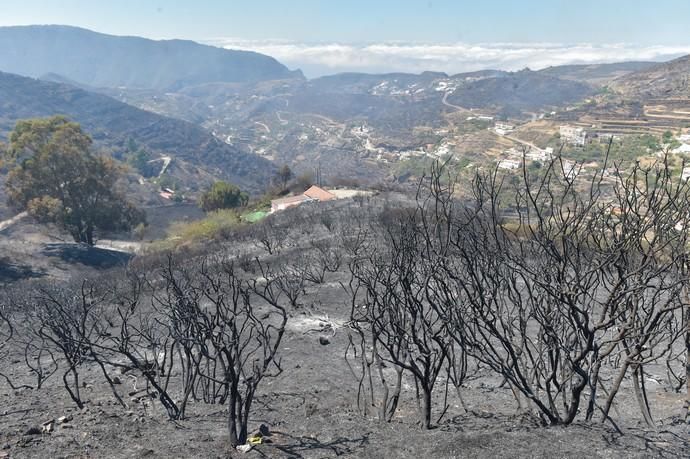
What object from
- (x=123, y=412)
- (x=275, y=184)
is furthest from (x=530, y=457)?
(x=275, y=184)

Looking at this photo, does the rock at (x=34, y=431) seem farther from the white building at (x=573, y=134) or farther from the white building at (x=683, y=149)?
the white building at (x=573, y=134)

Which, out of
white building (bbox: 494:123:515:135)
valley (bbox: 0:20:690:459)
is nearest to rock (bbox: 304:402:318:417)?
valley (bbox: 0:20:690:459)

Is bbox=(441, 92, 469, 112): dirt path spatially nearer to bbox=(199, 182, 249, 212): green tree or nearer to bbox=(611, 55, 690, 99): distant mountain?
bbox=(611, 55, 690, 99): distant mountain

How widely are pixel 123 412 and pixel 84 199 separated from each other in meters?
23.5

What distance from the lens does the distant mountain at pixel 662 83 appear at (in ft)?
219

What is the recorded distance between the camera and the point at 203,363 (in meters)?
10.3

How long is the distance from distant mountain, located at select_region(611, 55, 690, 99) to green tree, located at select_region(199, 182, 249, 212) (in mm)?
56415

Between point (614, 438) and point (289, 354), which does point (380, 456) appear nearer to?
point (614, 438)

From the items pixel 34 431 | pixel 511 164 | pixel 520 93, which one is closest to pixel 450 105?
pixel 520 93

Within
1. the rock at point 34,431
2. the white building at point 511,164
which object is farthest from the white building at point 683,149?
the rock at point 34,431

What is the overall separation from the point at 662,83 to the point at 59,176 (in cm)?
8553

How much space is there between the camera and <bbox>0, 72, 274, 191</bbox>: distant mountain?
92625 millimetres

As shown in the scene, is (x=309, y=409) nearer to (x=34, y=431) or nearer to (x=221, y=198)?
(x=34, y=431)

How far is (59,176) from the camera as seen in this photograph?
25766 mm
